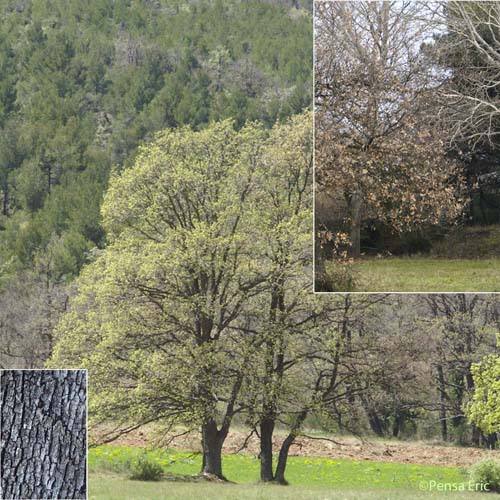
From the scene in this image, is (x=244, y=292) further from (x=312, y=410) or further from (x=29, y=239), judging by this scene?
(x=29, y=239)

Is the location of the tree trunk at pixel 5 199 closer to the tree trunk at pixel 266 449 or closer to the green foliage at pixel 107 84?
the green foliage at pixel 107 84

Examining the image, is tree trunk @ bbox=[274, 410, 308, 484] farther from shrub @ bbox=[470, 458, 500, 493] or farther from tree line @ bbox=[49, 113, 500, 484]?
shrub @ bbox=[470, 458, 500, 493]

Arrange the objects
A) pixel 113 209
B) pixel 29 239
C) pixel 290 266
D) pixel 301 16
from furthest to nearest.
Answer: pixel 301 16 → pixel 29 239 → pixel 113 209 → pixel 290 266

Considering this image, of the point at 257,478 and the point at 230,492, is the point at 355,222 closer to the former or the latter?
the point at 230,492

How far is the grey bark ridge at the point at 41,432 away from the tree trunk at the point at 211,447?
3.49 m

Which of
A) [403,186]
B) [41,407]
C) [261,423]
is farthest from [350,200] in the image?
[261,423]

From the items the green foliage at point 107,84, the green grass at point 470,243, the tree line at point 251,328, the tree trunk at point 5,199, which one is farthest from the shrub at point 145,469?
the tree trunk at point 5,199

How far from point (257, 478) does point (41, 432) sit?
4680mm

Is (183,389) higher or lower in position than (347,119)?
lower

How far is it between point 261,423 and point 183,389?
1.19m

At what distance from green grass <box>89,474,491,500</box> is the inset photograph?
3.22 metres

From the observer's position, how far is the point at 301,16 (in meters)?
36.1

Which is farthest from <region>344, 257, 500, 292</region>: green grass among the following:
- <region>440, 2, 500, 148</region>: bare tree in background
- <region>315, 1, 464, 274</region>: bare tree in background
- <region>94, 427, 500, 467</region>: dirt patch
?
<region>94, 427, 500, 467</region>: dirt patch

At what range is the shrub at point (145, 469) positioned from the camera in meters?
14.1
